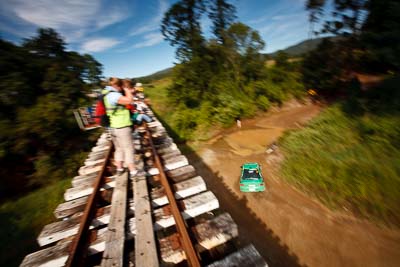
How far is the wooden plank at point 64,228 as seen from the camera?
2.53m

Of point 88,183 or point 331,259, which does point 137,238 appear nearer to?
point 88,183

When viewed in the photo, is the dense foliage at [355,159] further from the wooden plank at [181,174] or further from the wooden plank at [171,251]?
the wooden plank at [171,251]

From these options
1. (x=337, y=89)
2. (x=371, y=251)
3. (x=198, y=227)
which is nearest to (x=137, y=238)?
(x=198, y=227)

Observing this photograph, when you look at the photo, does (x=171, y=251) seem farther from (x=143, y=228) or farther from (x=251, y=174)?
(x=251, y=174)

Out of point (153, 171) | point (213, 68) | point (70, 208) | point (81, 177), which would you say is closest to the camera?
point (70, 208)

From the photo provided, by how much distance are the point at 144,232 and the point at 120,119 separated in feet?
7.41

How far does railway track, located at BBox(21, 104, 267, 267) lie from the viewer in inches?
81.4

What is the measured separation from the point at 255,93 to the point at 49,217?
12.9 m

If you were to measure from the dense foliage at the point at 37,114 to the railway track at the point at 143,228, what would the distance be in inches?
313

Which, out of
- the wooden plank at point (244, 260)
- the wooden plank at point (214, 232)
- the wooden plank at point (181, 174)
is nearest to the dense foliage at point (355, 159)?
the wooden plank at point (181, 174)

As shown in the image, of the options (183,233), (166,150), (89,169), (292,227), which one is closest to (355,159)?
(292,227)

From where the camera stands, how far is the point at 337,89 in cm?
1495

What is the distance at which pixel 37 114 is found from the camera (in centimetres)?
942

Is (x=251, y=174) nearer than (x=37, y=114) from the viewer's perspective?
Yes
